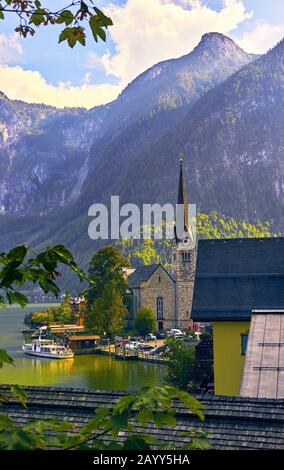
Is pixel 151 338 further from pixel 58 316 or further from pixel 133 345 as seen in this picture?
pixel 58 316

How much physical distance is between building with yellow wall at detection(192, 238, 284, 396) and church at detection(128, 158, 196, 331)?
178 ft

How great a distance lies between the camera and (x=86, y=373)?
53.5 m

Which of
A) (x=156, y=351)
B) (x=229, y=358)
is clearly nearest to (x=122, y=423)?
(x=229, y=358)

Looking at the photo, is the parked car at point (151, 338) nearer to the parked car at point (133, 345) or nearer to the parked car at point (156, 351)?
the parked car at point (133, 345)

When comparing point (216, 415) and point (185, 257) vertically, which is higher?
point (185, 257)

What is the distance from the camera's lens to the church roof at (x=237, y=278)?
1018 inches

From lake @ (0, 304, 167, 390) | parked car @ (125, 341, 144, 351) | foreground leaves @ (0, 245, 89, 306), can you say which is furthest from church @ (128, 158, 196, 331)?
foreground leaves @ (0, 245, 89, 306)

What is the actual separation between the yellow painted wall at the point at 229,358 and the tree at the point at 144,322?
2161 inches

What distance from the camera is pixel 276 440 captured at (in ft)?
31.9

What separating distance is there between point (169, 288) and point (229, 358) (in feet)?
210

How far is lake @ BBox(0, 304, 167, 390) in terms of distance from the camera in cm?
4722

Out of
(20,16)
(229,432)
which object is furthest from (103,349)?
(20,16)

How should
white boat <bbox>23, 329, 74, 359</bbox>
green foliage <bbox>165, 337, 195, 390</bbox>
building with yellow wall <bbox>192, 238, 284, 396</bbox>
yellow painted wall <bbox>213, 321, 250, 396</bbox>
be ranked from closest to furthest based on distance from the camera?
yellow painted wall <bbox>213, 321, 250, 396</bbox>
building with yellow wall <bbox>192, 238, 284, 396</bbox>
green foliage <bbox>165, 337, 195, 390</bbox>
white boat <bbox>23, 329, 74, 359</bbox>

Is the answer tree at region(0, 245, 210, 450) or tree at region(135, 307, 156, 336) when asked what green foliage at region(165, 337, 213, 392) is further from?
tree at region(135, 307, 156, 336)
